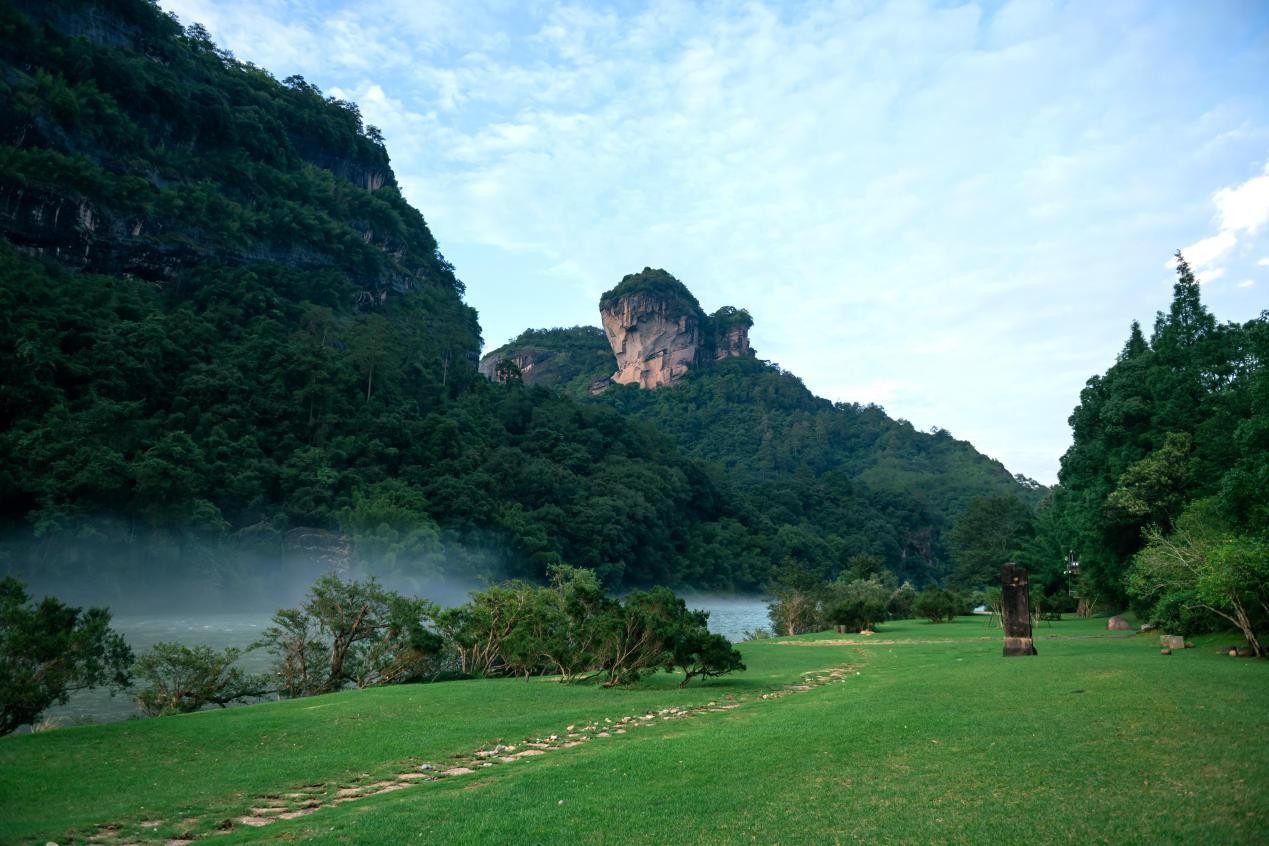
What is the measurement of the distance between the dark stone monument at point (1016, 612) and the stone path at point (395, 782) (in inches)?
375

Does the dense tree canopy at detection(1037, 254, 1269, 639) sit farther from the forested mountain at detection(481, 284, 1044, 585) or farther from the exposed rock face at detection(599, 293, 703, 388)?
the exposed rock face at detection(599, 293, 703, 388)

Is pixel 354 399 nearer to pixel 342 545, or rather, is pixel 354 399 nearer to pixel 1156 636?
pixel 342 545

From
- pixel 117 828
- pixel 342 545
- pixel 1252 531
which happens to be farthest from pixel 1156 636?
pixel 342 545

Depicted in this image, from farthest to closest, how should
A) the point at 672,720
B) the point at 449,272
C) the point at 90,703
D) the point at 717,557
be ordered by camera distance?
1. the point at 449,272
2. the point at 717,557
3. the point at 90,703
4. the point at 672,720

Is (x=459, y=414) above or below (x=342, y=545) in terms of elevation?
above

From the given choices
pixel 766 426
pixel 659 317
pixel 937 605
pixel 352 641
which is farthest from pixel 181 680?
pixel 659 317

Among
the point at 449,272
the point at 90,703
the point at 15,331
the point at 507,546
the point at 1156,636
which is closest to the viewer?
the point at 90,703

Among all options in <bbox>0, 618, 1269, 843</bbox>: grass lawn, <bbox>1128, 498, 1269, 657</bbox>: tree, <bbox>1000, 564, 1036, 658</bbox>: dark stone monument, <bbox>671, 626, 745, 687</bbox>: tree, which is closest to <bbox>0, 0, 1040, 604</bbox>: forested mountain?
<bbox>671, 626, 745, 687</bbox>: tree

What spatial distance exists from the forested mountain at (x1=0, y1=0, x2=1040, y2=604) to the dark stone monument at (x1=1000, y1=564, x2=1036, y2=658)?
51.0m

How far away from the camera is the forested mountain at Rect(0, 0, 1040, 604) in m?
57.3

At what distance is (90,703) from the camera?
24.3 m

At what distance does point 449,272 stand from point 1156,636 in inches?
5355

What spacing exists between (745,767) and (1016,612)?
617 inches

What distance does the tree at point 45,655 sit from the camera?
650 inches
